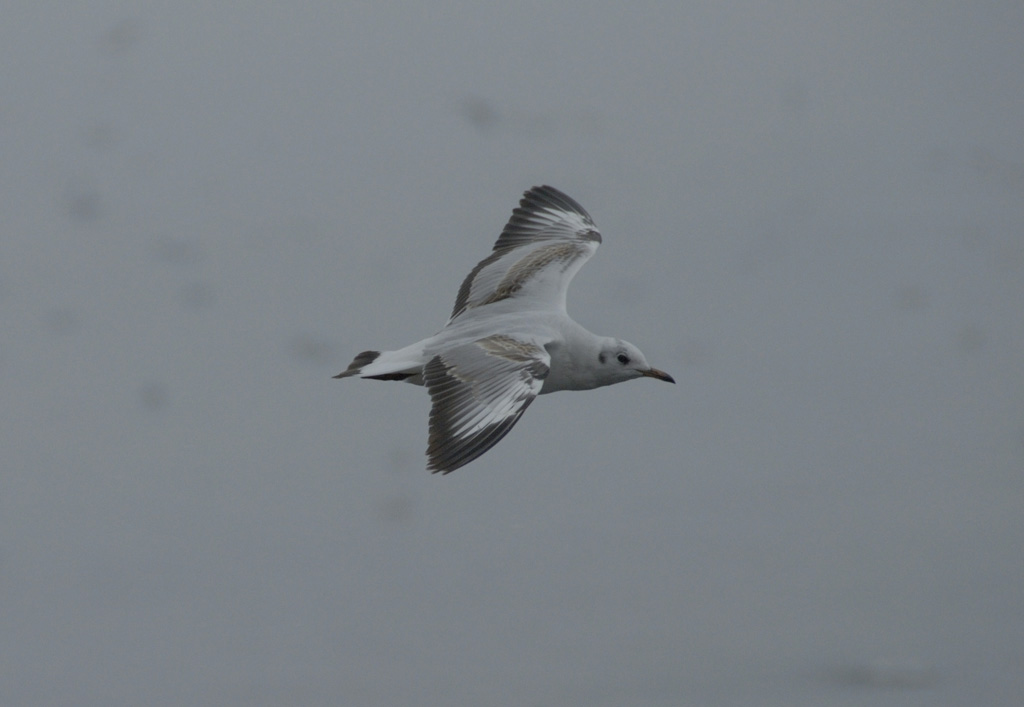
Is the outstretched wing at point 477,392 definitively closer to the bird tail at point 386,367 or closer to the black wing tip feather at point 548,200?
the bird tail at point 386,367

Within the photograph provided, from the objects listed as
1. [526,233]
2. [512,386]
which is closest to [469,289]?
[526,233]

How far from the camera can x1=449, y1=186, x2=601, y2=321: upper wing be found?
8867 mm

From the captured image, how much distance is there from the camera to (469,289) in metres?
9.02

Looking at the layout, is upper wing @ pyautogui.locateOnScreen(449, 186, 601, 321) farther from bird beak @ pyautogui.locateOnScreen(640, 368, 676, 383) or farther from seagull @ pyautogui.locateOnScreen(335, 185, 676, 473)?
bird beak @ pyautogui.locateOnScreen(640, 368, 676, 383)

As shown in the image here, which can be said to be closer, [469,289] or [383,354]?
[383,354]

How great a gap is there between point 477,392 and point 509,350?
502 millimetres

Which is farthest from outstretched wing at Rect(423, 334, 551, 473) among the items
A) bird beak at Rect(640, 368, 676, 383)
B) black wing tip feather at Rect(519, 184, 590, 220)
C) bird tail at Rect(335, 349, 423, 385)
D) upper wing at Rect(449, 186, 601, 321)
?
black wing tip feather at Rect(519, 184, 590, 220)

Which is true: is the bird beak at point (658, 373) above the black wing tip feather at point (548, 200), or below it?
below

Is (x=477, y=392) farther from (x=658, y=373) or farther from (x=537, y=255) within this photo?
(x=537, y=255)

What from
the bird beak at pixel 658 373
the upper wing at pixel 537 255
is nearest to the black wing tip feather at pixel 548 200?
the upper wing at pixel 537 255

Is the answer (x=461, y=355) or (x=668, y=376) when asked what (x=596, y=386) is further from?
(x=461, y=355)

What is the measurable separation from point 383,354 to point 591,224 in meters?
2.56

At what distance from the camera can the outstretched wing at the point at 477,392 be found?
677 cm

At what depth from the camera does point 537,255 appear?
9.37 metres
